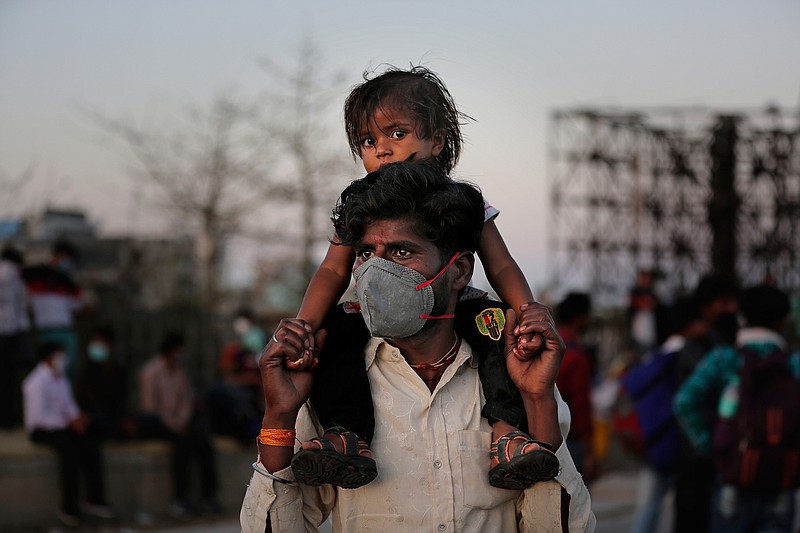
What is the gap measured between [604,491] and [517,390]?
420 inches

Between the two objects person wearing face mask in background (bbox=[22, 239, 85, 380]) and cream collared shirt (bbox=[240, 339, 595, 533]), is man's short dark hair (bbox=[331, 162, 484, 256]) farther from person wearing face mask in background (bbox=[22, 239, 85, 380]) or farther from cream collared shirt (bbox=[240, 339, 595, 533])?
person wearing face mask in background (bbox=[22, 239, 85, 380])

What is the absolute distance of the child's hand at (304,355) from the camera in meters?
2.90

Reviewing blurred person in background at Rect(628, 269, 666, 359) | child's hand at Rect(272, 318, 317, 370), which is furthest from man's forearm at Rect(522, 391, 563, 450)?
blurred person in background at Rect(628, 269, 666, 359)

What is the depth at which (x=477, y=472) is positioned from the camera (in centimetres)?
296

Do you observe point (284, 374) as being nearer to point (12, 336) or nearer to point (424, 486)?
point (424, 486)

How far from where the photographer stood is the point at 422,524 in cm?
293

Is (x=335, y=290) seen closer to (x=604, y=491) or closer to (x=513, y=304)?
(x=513, y=304)

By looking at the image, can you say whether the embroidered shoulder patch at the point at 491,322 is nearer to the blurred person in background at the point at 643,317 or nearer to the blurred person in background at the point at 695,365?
the blurred person in background at the point at 695,365

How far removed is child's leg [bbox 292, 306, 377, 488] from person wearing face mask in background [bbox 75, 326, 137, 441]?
787 cm

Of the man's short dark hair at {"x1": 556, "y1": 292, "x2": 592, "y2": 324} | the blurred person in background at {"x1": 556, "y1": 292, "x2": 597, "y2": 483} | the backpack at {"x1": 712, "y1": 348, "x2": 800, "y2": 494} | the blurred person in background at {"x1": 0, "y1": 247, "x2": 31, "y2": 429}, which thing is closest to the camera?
the backpack at {"x1": 712, "y1": 348, "x2": 800, "y2": 494}

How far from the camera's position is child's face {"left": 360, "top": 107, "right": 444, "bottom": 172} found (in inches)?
127

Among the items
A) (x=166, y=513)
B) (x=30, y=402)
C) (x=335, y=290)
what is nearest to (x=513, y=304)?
(x=335, y=290)

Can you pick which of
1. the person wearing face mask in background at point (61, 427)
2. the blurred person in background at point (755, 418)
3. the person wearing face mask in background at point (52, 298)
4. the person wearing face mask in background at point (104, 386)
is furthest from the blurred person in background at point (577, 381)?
the person wearing face mask in background at point (52, 298)

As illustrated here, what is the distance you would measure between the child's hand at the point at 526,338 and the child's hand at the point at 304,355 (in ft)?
1.78
